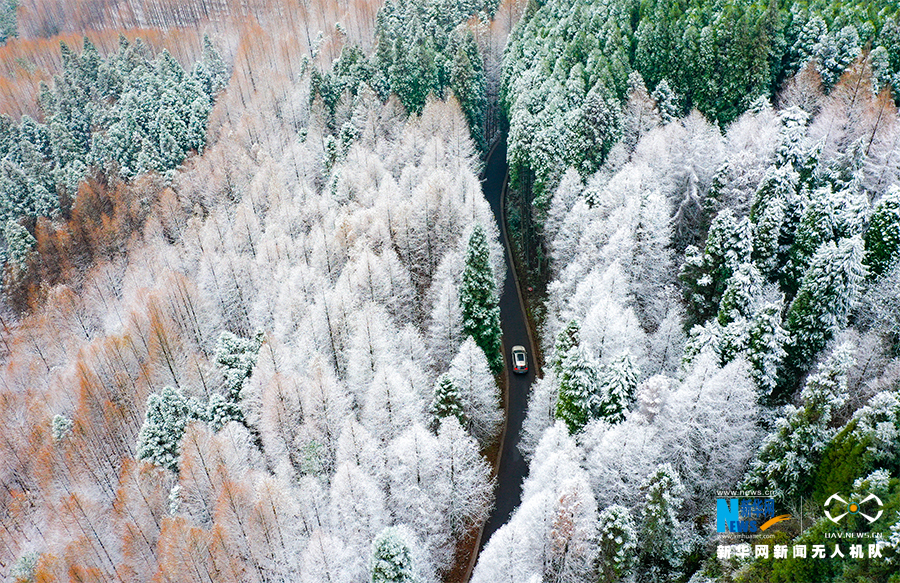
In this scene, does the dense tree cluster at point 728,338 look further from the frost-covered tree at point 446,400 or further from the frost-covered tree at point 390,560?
the frost-covered tree at point 446,400

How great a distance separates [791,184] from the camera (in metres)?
46.3

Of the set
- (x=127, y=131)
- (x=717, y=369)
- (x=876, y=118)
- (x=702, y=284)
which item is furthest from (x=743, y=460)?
(x=127, y=131)

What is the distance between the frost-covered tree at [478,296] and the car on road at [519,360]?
521 cm

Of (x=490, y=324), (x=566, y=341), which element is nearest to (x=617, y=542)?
(x=566, y=341)

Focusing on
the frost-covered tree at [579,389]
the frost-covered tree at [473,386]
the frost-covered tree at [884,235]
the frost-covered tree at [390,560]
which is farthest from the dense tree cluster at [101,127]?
the frost-covered tree at [884,235]

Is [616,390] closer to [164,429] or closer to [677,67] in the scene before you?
[164,429]

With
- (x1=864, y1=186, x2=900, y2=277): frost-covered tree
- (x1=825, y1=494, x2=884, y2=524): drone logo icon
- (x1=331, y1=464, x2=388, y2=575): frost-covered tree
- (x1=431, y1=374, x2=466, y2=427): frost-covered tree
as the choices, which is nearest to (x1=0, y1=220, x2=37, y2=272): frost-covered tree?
(x1=331, y1=464, x2=388, y2=575): frost-covered tree

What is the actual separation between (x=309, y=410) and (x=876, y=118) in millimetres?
54308

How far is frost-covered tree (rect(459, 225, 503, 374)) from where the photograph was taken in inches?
2111

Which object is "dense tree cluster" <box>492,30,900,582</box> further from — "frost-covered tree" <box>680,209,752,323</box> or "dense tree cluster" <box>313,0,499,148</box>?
"dense tree cluster" <box>313,0,499,148</box>

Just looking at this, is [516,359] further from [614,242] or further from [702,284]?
[702,284]

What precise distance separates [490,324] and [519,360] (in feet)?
22.3

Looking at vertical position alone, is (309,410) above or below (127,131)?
below

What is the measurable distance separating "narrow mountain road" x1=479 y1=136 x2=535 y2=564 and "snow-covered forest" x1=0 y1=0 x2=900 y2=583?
51.5 inches
